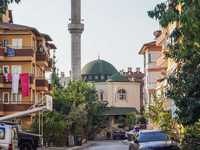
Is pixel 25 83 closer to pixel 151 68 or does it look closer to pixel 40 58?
pixel 40 58

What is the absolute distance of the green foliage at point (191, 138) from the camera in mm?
21156

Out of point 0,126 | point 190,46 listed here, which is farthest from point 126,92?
point 190,46

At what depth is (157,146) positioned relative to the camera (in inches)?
789

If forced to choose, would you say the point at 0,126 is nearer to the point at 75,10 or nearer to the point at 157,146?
the point at 157,146

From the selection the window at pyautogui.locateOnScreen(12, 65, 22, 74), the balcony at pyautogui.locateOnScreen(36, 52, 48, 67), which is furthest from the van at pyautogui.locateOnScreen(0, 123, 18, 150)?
the balcony at pyautogui.locateOnScreen(36, 52, 48, 67)

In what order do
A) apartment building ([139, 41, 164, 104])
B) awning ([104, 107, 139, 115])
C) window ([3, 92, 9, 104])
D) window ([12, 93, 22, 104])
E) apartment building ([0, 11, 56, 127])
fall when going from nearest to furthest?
1. apartment building ([0, 11, 56, 127])
2. window ([3, 92, 9, 104])
3. window ([12, 93, 22, 104])
4. apartment building ([139, 41, 164, 104])
5. awning ([104, 107, 139, 115])

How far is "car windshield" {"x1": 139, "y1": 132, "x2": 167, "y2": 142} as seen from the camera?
71.4 ft

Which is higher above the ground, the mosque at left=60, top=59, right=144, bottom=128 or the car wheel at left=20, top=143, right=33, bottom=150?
the mosque at left=60, top=59, right=144, bottom=128

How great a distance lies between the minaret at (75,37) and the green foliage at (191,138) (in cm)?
5682

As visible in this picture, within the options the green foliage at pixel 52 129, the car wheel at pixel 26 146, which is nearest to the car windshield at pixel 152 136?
the car wheel at pixel 26 146

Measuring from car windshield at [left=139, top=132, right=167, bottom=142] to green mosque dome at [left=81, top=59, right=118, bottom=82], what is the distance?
87877 millimetres

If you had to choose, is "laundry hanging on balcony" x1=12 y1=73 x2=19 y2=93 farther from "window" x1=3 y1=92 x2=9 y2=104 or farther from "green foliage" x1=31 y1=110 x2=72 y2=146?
"green foliage" x1=31 y1=110 x2=72 y2=146

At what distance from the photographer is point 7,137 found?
22.8 m

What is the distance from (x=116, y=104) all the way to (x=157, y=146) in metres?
78.9
